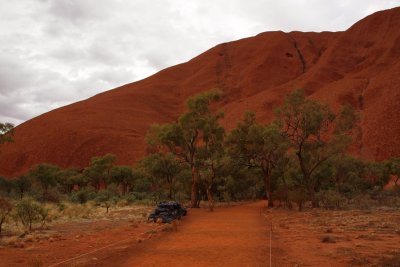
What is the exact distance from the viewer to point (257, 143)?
30.6m

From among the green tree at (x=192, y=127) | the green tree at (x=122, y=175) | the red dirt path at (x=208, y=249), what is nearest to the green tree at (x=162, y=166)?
the green tree at (x=192, y=127)

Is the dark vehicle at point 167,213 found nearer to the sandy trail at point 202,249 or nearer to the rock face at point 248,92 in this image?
the sandy trail at point 202,249

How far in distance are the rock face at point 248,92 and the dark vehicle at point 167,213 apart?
39.2 meters

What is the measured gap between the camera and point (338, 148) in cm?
2639

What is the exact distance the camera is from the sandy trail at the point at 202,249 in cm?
1009

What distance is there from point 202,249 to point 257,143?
1923 centimetres

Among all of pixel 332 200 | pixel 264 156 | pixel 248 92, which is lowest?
pixel 332 200

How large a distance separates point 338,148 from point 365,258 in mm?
17461

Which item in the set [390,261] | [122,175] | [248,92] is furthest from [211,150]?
[248,92]

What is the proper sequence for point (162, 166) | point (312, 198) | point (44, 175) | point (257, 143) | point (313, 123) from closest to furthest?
1. point (313, 123)
2. point (312, 198)
3. point (257, 143)
4. point (162, 166)
5. point (44, 175)

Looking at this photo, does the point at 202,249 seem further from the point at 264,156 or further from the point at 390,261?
the point at 264,156

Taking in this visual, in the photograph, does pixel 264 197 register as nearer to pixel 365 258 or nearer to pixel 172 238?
pixel 172 238

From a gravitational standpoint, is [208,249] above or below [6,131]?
below

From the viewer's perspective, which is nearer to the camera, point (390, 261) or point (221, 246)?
point (390, 261)
